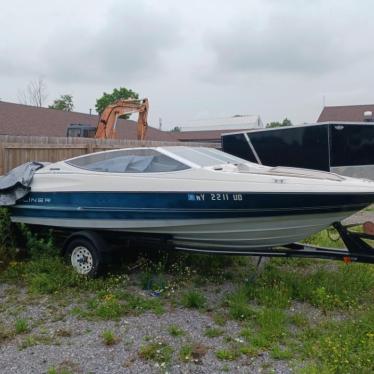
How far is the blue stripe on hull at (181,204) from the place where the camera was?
4.45 metres

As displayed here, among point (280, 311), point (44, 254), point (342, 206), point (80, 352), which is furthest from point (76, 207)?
point (342, 206)

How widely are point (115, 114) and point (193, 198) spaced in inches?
406

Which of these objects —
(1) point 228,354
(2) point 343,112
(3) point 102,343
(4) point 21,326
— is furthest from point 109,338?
(2) point 343,112

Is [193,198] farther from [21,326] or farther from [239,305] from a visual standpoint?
[21,326]

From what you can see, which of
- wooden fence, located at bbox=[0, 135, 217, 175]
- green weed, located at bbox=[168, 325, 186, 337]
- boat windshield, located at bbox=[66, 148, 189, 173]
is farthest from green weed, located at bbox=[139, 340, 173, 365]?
wooden fence, located at bbox=[0, 135, 217, 175]

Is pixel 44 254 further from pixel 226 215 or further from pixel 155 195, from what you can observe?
pixel 226 215

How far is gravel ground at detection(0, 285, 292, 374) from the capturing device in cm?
342

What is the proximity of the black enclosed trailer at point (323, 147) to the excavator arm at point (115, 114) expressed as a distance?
598 cm

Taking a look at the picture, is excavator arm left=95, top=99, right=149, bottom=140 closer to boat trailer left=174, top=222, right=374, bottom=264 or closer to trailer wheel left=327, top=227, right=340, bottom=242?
trailer wheel left=327, top=227, right=340, bottom=242

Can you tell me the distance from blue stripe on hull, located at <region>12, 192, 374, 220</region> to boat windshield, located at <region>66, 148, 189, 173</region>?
33cm

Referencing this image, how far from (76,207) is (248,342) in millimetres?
2874

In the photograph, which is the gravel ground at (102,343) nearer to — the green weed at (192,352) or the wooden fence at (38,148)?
the green weed at (192,352)

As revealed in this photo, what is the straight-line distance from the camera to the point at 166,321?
4.31m

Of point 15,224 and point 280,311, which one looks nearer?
point 280,311
